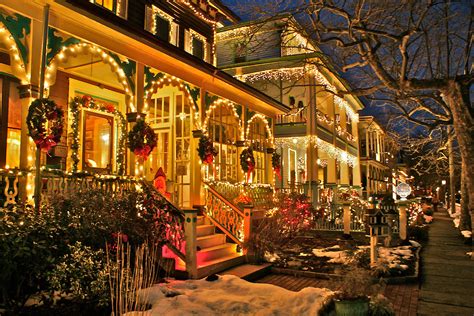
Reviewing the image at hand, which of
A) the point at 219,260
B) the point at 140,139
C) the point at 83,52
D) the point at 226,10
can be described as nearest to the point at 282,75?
the point at 226,10

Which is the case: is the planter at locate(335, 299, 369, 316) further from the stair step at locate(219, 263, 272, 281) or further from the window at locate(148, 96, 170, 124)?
the window at locate(148, 96, 170, 124)

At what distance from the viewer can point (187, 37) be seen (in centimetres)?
1444

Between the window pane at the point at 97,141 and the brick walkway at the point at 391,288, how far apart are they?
5845 mm

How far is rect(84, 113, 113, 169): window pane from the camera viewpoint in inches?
424

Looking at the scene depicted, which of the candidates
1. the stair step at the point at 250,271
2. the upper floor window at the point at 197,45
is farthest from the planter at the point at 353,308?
the upper floor window at the point at 197,45

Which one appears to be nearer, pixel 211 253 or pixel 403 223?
pixel 211 253

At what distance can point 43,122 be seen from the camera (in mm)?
6668

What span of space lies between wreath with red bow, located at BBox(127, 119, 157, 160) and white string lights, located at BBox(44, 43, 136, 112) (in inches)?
20.7

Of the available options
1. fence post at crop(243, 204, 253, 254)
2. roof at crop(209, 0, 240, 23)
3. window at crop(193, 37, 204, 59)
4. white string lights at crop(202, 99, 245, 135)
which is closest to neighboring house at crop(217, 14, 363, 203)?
roof at crop(209, 0, 240, 23)

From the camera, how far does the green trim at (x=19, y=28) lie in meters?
6.68

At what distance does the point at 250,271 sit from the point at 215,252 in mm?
974

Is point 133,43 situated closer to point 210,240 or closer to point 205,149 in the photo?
point 205,149

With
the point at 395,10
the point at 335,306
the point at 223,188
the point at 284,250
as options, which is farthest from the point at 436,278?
the point at 395,10

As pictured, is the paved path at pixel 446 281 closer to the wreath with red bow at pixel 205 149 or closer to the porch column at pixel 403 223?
the porch column at pixel 403 223
